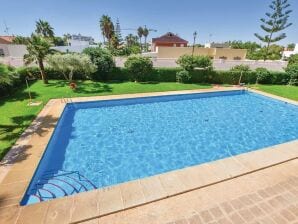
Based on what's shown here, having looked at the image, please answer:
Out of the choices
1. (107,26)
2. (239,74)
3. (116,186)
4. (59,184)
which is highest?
(107,26)

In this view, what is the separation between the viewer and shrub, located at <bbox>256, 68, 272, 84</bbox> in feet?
65.0

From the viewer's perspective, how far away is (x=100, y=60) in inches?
674

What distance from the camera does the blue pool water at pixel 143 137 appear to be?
6.12 meters

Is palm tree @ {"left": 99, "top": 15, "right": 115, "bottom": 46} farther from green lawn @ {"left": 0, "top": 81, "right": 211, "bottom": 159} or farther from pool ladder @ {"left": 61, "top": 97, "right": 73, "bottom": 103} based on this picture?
pool ladder @ {"left": 61, "top": 97, "right": 73, "bottom": 103}

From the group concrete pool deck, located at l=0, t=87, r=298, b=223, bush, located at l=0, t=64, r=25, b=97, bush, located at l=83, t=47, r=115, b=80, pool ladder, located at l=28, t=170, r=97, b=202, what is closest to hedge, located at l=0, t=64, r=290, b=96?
bush, located at l=83, t=47, r=115, b=80

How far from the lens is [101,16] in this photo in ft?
149

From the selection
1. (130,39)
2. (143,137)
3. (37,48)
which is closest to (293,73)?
(143,137)

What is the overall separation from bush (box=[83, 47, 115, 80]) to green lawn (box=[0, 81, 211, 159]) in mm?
1286

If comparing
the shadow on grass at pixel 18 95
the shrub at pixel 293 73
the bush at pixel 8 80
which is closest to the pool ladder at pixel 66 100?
the shadow on grass at pixel 18 95

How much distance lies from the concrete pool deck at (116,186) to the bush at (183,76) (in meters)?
13.1

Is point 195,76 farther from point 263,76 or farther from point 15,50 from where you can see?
point 15,50

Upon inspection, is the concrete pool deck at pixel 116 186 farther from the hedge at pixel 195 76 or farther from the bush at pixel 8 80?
the hedge at pixel 195 76

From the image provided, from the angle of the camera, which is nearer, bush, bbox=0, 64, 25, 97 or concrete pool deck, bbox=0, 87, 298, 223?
concrete pool deck, bbox=0, 87, 298, 223

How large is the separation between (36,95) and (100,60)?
6.56m
